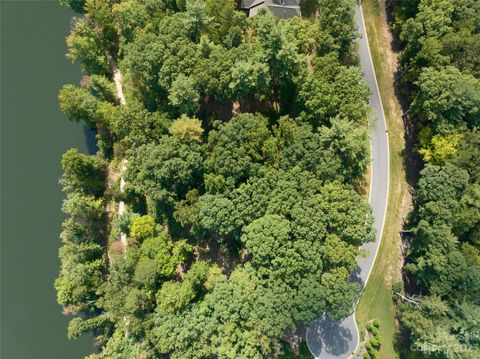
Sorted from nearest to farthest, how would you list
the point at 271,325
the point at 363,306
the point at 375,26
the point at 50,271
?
the point at 271,325 < the point at 363,306 < the point at 375,26 < the point at 50,271

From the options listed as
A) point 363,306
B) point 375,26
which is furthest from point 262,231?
point 375,26

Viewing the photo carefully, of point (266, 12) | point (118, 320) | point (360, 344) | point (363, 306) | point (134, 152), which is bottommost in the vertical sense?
point (360, 344)

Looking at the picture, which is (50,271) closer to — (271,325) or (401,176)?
(271,325)

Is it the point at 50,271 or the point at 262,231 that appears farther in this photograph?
the point at 50,271

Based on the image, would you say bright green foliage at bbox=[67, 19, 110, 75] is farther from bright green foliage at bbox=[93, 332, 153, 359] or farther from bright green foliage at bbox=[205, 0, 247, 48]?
bright green foliage at bbox=[93, 332, 153, 359]

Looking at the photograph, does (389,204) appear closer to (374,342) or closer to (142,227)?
(374,342)

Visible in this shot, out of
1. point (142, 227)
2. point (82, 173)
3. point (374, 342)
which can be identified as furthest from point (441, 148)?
point (82, 173)
